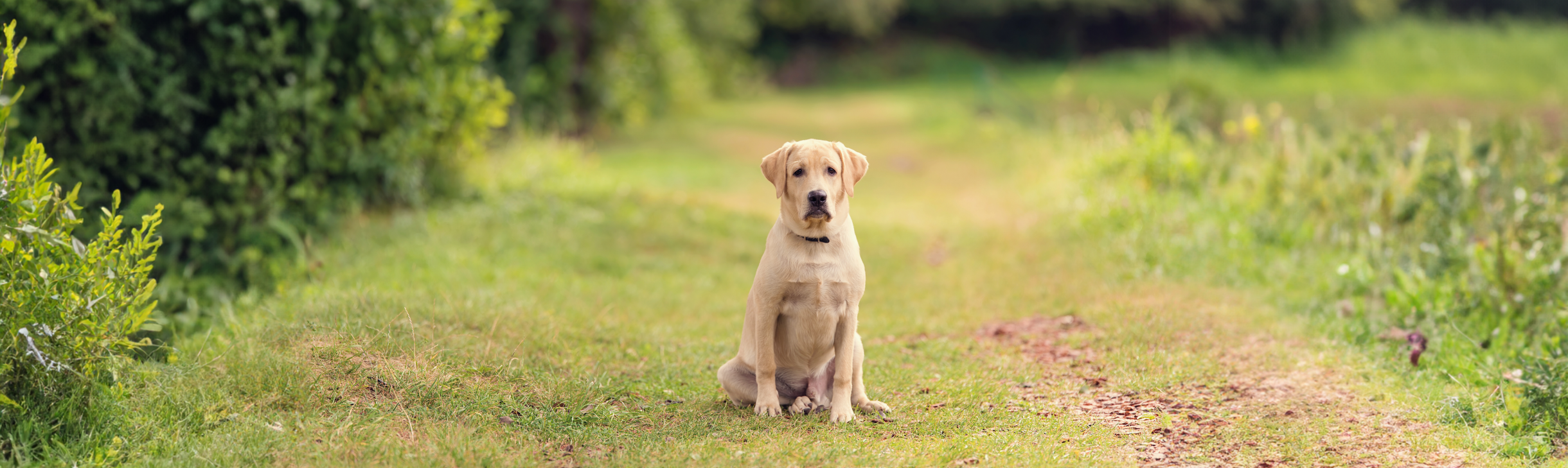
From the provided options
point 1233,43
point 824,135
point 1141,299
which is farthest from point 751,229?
point 1233,43

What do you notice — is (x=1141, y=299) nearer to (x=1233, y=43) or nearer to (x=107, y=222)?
Answer: (x=107, y=222)

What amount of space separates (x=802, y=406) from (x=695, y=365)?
1320 mm

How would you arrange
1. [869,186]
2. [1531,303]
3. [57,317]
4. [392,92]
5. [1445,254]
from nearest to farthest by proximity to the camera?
[57,317]
[1531,303]
[1445,254]
[392,92]
[869,186]

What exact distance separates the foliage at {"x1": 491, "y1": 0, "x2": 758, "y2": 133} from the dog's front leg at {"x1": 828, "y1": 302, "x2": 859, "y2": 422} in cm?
1006

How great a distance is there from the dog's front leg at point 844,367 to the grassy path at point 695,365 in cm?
11

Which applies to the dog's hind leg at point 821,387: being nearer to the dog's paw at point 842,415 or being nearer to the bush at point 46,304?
the dog's paw at point 842,415

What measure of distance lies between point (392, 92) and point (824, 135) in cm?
1249

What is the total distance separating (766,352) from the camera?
484cm

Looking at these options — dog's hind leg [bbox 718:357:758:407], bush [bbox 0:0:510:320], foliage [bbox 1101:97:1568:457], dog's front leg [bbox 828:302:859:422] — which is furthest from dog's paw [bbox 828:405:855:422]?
bush [bbox 0:0:510:320]

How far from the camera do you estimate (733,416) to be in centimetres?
500

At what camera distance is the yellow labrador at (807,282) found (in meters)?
4.69

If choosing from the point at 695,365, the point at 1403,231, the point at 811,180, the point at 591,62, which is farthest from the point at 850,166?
the point at 591,62

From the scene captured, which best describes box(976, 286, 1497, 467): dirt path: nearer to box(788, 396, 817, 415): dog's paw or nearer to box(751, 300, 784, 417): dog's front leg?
box(788, 396, 817, 415): dog's paw

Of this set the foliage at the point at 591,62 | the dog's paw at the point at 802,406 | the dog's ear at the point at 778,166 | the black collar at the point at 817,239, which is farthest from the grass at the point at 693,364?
the foliage at the point at 591,62
